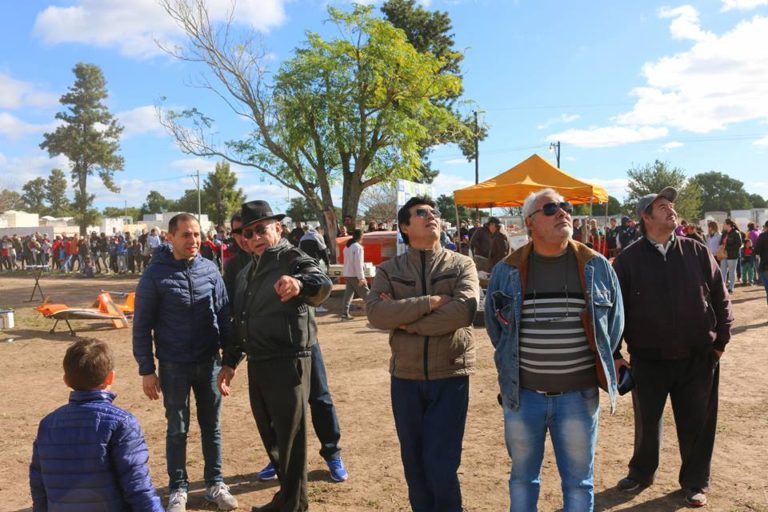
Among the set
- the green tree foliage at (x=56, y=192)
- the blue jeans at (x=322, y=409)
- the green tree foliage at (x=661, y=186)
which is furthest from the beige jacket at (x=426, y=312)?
the green tree foliage at (x=56, y=192)

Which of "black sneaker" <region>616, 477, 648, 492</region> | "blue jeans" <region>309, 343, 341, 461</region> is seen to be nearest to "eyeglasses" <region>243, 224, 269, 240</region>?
"blue jeans" <region>309, 343, 341, 461</region>

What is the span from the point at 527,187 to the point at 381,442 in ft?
32.7

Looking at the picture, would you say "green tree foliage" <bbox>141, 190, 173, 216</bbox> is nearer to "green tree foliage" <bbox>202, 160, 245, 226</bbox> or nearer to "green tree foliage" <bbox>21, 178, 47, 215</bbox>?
"green tree foliage" <bbox>21, 178, 47, 215</bbox>

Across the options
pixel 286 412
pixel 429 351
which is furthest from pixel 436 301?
pixel 286 412

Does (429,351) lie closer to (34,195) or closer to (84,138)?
(84,138)

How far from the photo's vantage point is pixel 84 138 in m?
55.8

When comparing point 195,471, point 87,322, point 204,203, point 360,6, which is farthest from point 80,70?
point 195,471

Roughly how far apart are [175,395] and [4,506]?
1513mm

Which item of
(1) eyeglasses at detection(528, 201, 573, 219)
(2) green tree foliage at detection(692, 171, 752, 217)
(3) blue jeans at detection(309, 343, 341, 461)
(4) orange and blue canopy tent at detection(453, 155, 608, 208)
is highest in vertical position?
(2) green tree foliage at detection(692, 171, 752, 217)

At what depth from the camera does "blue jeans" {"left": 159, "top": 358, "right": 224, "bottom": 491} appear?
395 cm

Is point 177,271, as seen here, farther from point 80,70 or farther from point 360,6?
point 80,70

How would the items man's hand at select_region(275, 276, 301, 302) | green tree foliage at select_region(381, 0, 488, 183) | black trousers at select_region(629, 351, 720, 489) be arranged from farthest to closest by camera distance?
1. green tree foliage at select_region(381, 0, 488, 183)
2. black trousers at select_region(629, 351, 720, 489)
3. man's hand at select_region(275, 276, 301, 302)

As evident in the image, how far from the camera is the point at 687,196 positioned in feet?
188

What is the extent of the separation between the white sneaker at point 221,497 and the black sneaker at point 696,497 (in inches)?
114
